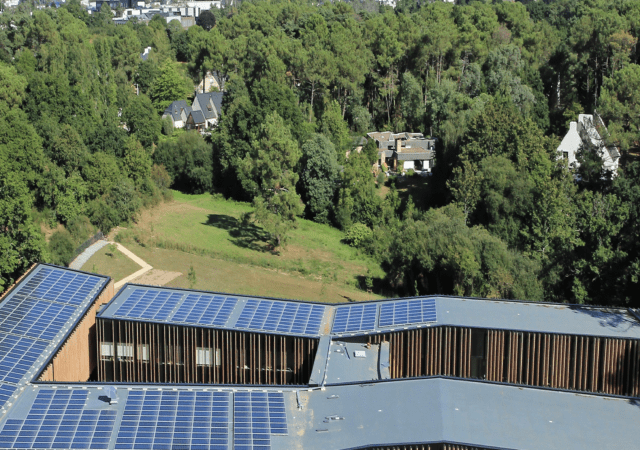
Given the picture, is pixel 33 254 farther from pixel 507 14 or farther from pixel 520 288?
pixel 507 14

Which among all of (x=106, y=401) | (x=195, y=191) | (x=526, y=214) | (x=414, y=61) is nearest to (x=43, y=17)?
(x=195, y=191)

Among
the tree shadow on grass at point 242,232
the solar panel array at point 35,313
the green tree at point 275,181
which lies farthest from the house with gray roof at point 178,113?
the solar panel array at point 35,313

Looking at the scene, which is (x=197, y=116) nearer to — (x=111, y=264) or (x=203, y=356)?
(x=111, y=264)

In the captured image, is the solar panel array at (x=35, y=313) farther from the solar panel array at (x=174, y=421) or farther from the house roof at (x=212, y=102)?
the house roof at (x=212, y=102)

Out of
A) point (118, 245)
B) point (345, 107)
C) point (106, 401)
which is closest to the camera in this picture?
point (106, 401)

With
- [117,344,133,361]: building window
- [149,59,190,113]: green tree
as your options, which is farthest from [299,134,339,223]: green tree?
[117,344,133,361]: building window

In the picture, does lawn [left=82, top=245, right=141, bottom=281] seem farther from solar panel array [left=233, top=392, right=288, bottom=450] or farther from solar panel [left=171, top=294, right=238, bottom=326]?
solar panel array [left=233, top=392, right=288, bottom=450]

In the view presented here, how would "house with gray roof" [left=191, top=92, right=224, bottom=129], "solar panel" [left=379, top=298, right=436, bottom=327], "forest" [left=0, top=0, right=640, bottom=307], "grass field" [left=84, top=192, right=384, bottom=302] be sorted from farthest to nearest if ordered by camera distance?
"house with gray roof" [left=191, top=92, right=224, bottom=129] → "grass field" [left=84, top=192, right=384, bottom=302] → "forest" [left=0, top=0, right=640, bottom=307] → "solar panel" [left=379, top=298, right=436, bottom=327]
